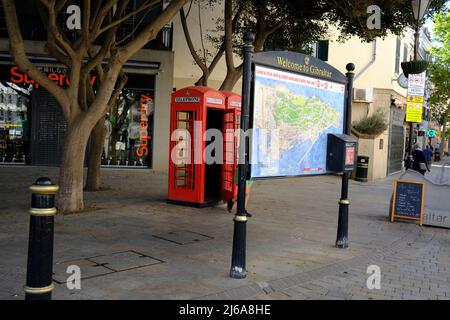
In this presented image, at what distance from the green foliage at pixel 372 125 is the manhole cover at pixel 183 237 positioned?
45.8 ft

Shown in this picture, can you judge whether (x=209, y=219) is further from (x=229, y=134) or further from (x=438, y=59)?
(x=438, y=59)

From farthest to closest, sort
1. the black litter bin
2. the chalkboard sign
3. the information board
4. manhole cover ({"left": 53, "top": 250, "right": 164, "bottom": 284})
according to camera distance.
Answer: the black litter bin < the chalkboard sign < the information board < manhole cover ({"left": 53, "top": 250, "right": 164, "bottom": 284})

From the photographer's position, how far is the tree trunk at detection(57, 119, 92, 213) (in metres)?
8.86

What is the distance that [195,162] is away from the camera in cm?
1015

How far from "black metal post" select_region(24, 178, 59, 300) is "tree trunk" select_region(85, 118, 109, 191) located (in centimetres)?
880

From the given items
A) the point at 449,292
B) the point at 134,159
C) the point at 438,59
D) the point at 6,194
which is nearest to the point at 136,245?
the point at 449,292

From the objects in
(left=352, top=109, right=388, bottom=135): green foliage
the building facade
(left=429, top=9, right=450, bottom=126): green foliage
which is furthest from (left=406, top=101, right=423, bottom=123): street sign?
(left=429, top=9, right=450, bottom=126): green foliage

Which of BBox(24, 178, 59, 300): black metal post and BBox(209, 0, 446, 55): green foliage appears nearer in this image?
BBox(24, 178, 59, 300): black metal post

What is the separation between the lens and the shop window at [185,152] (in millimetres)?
10195

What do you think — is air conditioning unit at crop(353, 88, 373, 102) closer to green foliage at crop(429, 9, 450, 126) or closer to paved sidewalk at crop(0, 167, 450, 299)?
paved sidewalk at crop(0, 167, 450, 299)

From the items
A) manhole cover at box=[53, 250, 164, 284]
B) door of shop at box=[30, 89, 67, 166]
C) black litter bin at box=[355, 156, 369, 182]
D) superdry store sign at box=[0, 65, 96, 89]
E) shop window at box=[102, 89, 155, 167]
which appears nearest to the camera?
manhole cover at box=[53, 250, 164, 284]

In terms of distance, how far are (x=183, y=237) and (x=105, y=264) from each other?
187cm

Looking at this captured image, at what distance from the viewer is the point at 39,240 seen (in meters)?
3.42

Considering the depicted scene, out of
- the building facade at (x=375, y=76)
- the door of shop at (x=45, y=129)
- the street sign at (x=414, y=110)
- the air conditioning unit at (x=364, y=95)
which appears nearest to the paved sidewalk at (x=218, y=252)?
the street sign at (x=414, y=110)
